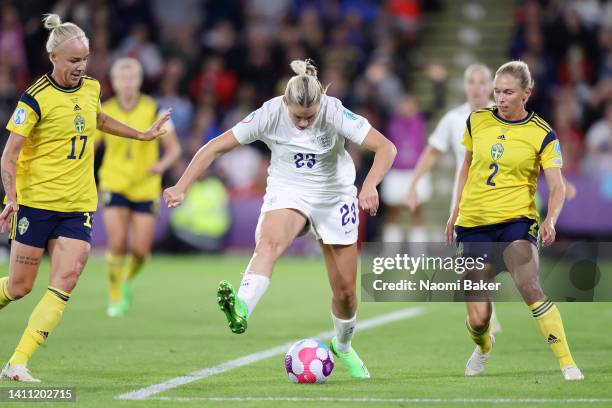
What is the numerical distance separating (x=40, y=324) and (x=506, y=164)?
3.38m

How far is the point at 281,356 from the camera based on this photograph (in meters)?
9.61

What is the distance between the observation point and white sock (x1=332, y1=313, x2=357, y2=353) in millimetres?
8578

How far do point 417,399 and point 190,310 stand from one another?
6379 millimetres

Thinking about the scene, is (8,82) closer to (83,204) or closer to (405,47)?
(405,47)

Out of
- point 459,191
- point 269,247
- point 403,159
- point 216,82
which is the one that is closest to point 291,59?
point 216,82

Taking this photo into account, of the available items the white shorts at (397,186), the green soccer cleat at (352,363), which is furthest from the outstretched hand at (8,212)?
the white shorts at (397,186)

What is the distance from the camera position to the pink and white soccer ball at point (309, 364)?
8039 millimetres

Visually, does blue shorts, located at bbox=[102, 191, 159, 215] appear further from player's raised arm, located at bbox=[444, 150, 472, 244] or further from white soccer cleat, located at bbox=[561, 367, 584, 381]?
white soccer cleat, located at bbox=[561, 367, 584, 381]

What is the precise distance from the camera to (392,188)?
20.2 m

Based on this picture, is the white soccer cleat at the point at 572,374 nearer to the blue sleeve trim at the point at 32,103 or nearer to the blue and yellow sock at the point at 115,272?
the blue sleeve trim at the point at 32,103

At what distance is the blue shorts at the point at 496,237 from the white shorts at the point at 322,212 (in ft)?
2.70

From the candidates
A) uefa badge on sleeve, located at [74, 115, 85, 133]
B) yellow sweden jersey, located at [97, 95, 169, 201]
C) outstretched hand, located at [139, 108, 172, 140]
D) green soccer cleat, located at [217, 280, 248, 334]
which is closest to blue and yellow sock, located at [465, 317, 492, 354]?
green soccer cleat, located at [217, 280, 248, 334]

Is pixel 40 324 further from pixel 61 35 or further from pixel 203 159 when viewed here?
pixel 61 35

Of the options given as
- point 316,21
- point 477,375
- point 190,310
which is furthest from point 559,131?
point 477,375
